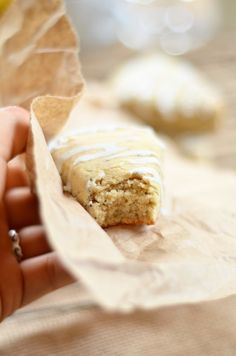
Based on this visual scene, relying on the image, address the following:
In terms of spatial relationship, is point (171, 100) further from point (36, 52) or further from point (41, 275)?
point (41, 275)

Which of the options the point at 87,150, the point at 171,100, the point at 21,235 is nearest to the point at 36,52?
the point at 87,150

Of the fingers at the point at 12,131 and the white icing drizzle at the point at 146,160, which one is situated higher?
the fingers at the point at 12,131

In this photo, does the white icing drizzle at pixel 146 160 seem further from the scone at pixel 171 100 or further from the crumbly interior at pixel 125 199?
the scone at pixel 171 100

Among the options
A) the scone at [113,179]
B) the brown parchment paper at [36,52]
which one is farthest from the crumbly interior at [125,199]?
the brown parchment paper at [36,52]

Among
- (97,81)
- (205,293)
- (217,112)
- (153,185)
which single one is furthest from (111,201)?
(97,81)

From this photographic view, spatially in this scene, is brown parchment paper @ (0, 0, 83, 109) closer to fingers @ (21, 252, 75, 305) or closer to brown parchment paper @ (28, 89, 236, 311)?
brown parchment paper @ (28, 89, 236, 311)

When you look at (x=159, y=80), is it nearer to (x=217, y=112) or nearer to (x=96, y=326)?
(x=217, y=112)
